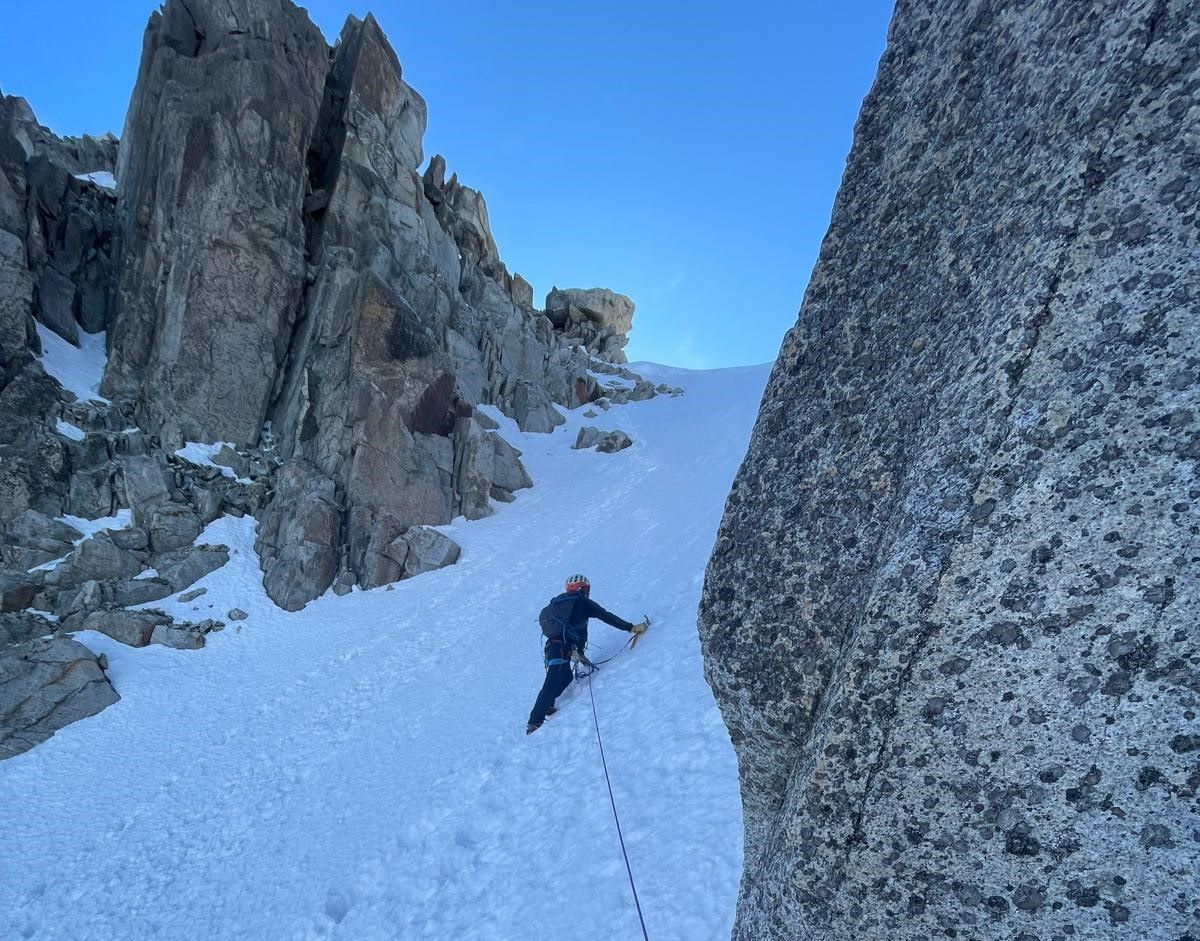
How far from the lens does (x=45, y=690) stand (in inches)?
470

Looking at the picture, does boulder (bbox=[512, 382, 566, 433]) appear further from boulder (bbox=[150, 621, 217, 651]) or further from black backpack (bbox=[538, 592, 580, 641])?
black backpack (bbox=[538, 592, 580, 641])

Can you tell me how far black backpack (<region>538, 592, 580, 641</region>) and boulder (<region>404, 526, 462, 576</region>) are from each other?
11.0 meters

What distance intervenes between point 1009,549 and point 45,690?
16378mm

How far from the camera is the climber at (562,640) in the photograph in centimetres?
839

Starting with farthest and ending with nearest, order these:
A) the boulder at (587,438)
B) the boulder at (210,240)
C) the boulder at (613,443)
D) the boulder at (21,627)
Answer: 1. the boulder at (587,438)
2. the boulder at (613,443)
3. the boulder at (210,240)
4. the boulder at (21,627)

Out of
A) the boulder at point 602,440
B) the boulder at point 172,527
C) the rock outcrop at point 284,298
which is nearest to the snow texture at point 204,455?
the rock outcrop at point 284,298

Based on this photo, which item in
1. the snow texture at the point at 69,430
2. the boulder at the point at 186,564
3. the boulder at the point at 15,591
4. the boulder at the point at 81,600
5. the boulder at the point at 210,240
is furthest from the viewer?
the boulder at the point at 210,240

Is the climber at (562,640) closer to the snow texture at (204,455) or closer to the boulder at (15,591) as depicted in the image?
the boulder at (15,591)

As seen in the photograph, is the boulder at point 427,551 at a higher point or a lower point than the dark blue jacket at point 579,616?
lower

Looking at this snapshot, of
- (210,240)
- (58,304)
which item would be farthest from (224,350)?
(58,304)

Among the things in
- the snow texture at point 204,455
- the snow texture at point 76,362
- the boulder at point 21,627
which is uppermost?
the snow texture at point 76,362

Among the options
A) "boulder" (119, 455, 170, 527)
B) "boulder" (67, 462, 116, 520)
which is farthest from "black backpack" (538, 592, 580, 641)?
"boulder" (67, 462, 116, 520)

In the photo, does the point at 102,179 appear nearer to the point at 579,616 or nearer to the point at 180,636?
the point at 180,636

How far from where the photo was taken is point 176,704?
12.7 meters
